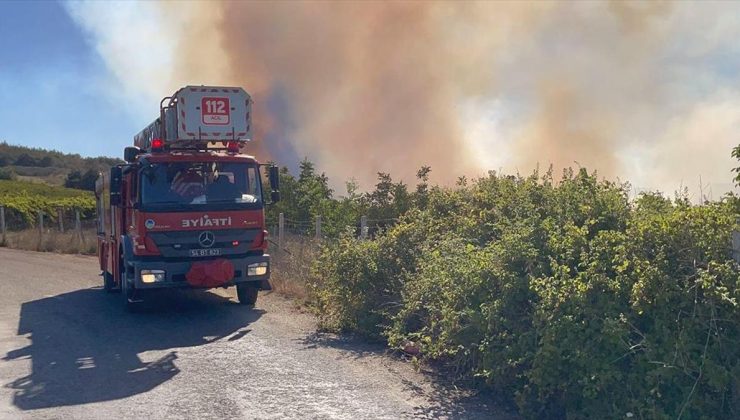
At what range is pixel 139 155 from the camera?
1025 centimetres

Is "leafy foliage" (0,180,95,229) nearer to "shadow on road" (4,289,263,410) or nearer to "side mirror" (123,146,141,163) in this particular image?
"shadow on road" (4,289,263,410)

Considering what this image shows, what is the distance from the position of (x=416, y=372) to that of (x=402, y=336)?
2.09 ft

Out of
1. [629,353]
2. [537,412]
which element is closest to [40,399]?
[537,412]

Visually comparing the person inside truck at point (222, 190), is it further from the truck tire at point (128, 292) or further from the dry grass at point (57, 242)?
the dry grass at point (57, 242)

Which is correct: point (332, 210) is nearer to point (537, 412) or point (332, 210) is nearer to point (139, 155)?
point (139, 155)

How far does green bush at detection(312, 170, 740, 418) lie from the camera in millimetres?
4562

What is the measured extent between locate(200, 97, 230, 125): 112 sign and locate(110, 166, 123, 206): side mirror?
1513 millimetres

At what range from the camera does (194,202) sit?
31.5 feet

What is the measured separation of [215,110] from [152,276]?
8.54ft

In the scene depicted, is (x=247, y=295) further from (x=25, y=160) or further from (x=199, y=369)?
(x=25, y=160)

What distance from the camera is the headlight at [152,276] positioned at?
920 cm

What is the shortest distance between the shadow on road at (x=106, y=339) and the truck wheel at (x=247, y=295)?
0.15 meters

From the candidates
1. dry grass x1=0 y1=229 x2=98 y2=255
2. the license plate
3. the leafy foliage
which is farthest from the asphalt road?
the leafy foliage

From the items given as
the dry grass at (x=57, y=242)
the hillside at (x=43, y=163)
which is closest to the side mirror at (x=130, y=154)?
the dry grass at (x=57, y=242)
